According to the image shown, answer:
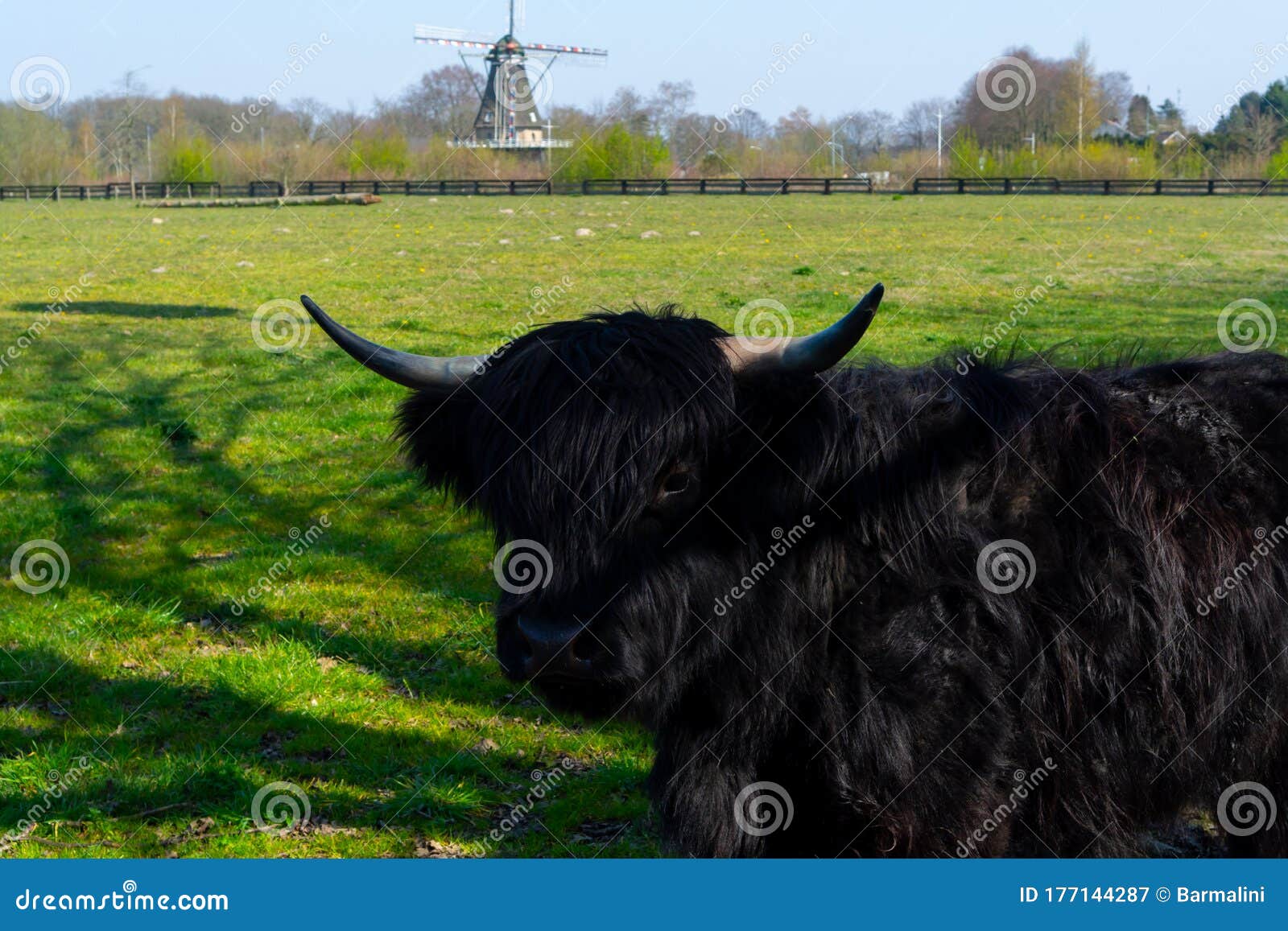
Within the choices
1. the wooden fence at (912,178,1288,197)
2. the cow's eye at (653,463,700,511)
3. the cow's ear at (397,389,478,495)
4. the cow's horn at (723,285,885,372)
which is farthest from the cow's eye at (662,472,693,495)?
the wooden fence at (912,178,1288,197)

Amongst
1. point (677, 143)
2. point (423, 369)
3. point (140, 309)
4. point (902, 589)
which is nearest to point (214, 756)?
point (423, 369)

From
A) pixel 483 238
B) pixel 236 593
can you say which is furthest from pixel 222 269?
pixel 236 593

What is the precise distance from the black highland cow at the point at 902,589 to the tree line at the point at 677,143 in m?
31.4

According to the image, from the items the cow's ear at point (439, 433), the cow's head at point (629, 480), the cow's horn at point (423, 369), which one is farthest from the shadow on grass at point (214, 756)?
the cow's horn at point (423, 369)

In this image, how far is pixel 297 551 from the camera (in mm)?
7453

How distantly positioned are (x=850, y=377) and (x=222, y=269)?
21.7 metres

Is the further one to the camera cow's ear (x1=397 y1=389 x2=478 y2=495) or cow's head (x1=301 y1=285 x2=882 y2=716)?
cow's ear (x1=397 y1=389 x2=478 y2=495)

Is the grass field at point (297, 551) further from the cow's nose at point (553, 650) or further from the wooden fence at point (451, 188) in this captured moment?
the wooden fence at point (451, 188)

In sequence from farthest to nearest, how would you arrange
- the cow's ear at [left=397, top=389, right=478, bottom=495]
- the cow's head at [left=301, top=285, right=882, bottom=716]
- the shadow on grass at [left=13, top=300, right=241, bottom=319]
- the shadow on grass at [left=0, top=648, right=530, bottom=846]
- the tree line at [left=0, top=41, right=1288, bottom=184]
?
1. the tree line at [left=0, top=41, right=1288, bottom=184]
2. the shadow on grass at [left=13, top=300, right=241, bottom=319]
3. the shadow on grass at [left=0, top=648, right=530, bottom=846]
4. the cow's ear at [left=397, top=389, right=478, bottom=495]
5. the cow's head at [left=301, top=285, right=882, bottom=716]

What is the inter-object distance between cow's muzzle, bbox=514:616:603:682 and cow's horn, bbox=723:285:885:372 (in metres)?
1.06

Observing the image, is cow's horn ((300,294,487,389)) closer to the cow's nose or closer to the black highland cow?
the black highland cow

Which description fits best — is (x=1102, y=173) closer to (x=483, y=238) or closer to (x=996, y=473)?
(x=483, y=238)

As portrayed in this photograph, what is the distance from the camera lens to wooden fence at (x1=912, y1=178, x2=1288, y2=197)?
47156mm

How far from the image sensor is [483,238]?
99.9 feet
